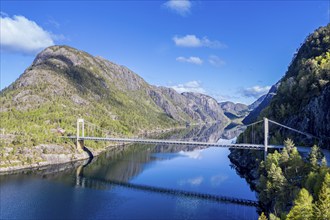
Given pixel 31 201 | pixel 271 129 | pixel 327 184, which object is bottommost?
pixel 31 201

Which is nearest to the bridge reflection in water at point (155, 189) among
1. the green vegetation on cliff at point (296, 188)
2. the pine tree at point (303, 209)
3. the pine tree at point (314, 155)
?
the green vegetation on cliff at point (296, 188)

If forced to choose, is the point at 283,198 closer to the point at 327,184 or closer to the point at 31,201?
the point at 327,184

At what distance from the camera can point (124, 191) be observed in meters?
66.1

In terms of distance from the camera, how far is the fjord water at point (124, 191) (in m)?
50.9

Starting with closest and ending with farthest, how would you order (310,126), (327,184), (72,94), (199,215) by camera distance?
1. (327,184)
2. (199,215)
3. (310,126)
4. (72,94)

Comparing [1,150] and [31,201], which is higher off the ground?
[1,150]

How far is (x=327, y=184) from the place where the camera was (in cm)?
3494

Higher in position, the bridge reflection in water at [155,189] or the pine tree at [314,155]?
the pine tree at [314,155]

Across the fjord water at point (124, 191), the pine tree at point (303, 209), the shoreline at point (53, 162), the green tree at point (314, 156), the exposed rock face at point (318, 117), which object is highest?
the exposed rock face at point (318, 117)

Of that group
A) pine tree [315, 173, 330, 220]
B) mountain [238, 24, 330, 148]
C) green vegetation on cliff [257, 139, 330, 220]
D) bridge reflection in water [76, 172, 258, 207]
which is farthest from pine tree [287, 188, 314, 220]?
mountain [238, 24, 330, 148]

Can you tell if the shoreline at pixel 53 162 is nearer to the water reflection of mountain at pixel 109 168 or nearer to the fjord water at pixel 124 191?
the water reflection of mountain at pixel 109 168

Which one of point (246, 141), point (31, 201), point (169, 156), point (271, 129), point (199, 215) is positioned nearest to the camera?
point (199, 215)

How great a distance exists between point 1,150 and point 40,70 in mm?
113786

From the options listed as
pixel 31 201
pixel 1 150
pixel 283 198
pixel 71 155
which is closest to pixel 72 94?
pixel 71 155
